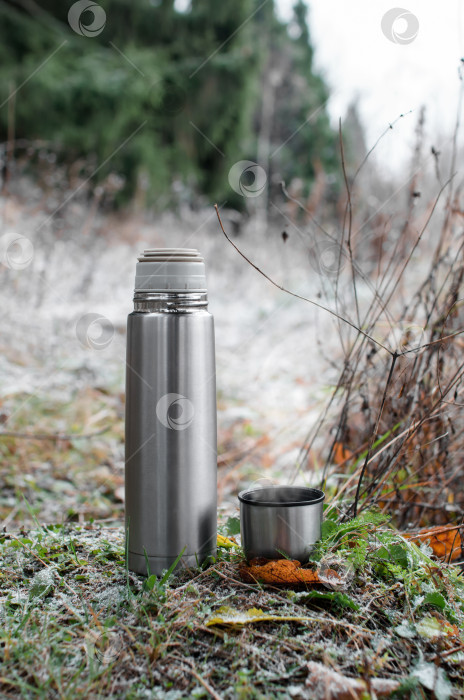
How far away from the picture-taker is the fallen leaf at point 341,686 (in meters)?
1.03

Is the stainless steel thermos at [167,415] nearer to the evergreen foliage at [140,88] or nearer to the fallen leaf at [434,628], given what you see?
the fallen leaf at [434,628]

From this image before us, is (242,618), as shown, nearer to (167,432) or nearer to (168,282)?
(167,432)

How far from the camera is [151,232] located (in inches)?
326

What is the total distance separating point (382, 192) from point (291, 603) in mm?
5634

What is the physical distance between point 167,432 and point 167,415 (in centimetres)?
4

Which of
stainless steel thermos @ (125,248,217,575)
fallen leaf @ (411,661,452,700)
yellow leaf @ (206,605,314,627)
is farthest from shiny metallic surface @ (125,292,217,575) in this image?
fallen leaf @ (411,661,452,700)

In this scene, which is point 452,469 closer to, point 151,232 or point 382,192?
point 382,192

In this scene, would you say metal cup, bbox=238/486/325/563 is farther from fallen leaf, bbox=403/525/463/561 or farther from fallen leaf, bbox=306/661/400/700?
fallen leaf, bbox=403/525/463/561

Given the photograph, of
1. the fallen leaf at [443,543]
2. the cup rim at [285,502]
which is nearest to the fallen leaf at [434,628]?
the cup rim at [285,502]

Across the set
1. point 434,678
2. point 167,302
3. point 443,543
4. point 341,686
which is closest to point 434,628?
point 434,678

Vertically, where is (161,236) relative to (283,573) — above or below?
above

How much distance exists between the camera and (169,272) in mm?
1422

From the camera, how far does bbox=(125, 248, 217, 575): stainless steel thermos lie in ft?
4.66

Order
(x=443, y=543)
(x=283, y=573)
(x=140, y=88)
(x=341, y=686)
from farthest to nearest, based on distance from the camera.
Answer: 1. (x=140, y=88)
2. (x=443, y=543)
3. (x=283, y=573)
4. (x=341, y=686)
